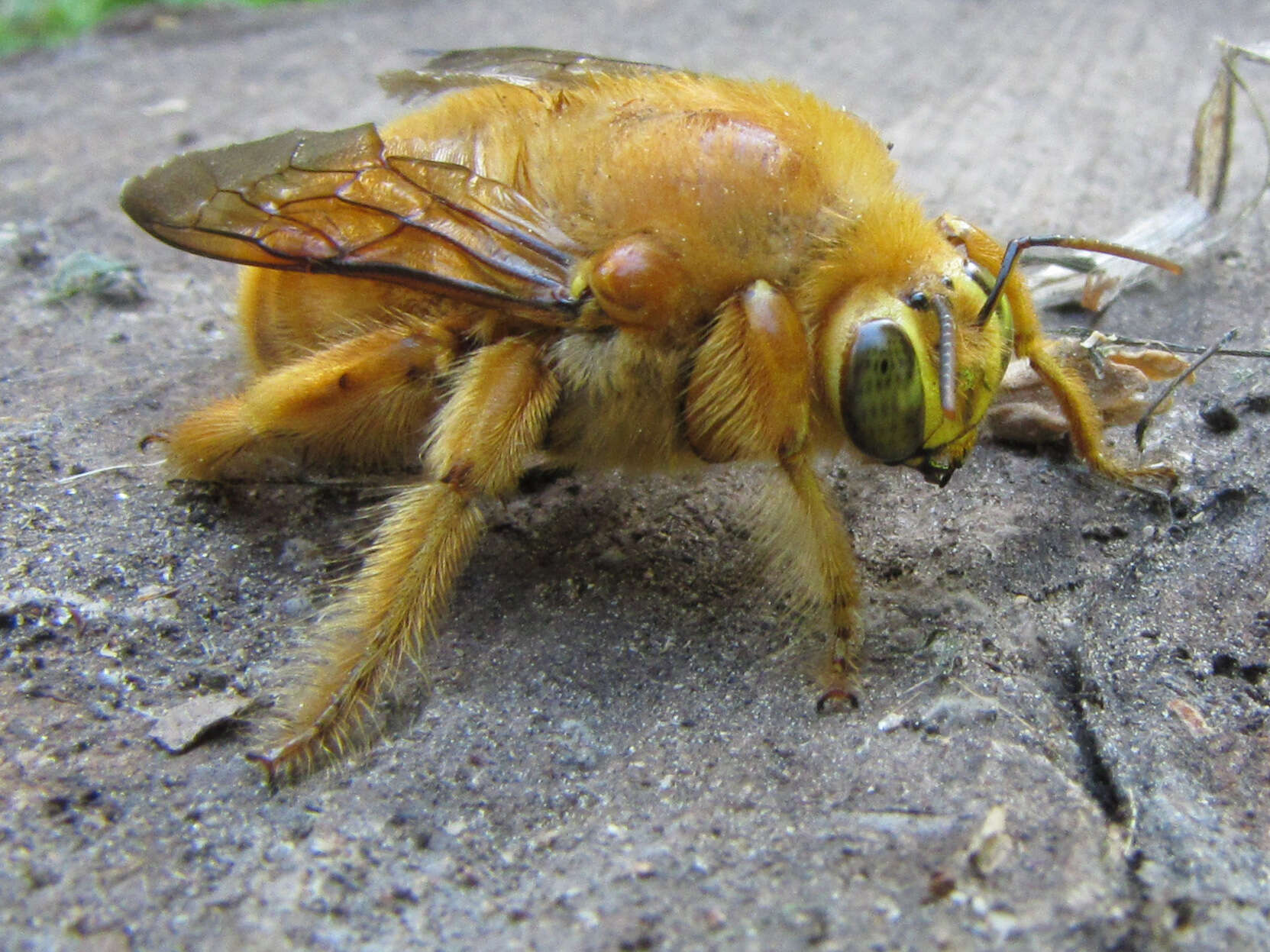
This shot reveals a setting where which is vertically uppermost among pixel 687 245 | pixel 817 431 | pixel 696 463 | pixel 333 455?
pixel 687 245

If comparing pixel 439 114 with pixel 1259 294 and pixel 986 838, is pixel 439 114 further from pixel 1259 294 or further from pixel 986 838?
pixel 1259 294

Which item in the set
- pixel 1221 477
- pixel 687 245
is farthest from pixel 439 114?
pixel 1221 477

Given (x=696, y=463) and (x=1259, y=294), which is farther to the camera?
(x=1259, y=294)

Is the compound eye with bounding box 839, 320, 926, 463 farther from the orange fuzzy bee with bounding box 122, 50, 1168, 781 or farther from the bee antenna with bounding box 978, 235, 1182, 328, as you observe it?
the bee antenna with bounding box 978, 235, 1182, 328

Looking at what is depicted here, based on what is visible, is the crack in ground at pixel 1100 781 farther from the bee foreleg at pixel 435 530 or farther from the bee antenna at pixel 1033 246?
the bee foreleg at pixel 435 530

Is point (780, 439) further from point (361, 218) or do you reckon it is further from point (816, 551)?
point (361, 218)

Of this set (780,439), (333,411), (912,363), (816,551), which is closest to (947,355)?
(912,363)

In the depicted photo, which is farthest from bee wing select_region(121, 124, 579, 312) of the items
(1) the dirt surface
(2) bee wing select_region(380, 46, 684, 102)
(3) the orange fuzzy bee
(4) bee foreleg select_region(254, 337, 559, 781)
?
(1) the dirt surface
